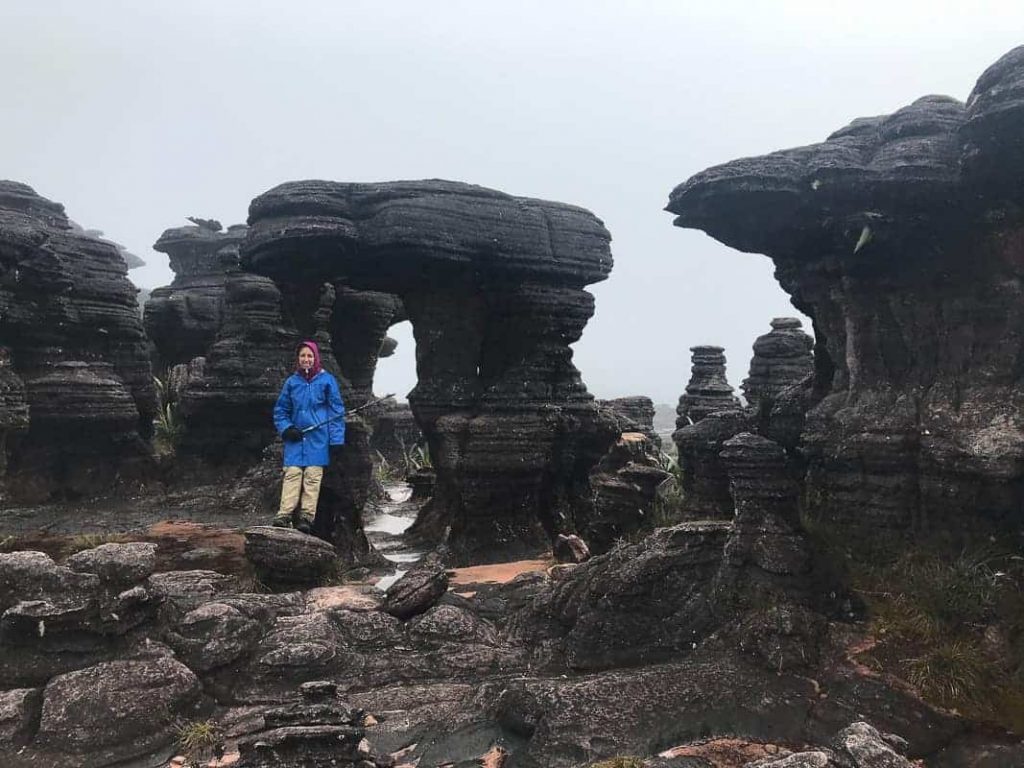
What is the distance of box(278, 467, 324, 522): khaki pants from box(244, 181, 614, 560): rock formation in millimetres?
2270

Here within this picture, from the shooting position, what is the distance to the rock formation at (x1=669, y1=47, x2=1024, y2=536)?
5.72 metres

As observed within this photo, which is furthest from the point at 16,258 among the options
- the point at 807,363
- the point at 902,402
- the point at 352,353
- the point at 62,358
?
the point at 807,363

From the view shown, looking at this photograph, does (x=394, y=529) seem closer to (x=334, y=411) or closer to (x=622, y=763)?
(x=334, y=411)

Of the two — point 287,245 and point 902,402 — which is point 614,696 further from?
point 287,245

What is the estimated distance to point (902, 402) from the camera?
21.4 feet

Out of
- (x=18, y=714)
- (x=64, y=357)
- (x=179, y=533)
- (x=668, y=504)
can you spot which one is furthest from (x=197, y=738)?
(x=64, y=357)

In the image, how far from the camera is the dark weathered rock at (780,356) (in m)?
18.4

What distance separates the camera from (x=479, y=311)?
11.2 m

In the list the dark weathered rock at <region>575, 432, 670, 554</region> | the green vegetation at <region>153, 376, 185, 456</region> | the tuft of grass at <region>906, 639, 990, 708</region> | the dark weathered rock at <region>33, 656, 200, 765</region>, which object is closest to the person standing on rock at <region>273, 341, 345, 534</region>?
the dark weathered rock at <region>575, 432, 670, 554</region>

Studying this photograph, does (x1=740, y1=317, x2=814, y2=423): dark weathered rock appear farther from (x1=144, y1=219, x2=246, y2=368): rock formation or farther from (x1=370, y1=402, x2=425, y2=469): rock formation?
(x1=144, y1=219, x2=246, y2=368): rock formation

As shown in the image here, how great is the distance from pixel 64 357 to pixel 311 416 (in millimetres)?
7288

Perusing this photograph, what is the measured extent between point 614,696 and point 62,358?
12521 mm

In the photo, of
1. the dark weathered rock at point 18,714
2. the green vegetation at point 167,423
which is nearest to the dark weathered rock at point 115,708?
the dark weathered rock at point 18,714

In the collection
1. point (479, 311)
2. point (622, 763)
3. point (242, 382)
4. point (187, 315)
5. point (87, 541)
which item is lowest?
point (622, 763)
